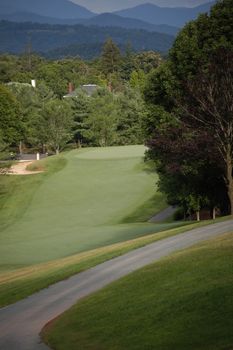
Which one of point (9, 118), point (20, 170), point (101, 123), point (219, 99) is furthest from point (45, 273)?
point (101, 123)

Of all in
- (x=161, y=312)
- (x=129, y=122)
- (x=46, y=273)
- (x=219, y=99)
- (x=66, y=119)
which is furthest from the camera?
(x=129, y=122)

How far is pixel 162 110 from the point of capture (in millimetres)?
43125

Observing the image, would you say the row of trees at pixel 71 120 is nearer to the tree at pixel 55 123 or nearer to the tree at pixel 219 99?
Answer: the tree at pixel 55 123

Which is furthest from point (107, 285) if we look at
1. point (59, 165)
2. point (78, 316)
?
point (59, 165)

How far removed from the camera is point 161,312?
13.4 meters

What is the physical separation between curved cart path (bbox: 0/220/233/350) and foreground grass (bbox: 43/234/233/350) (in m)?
0.67

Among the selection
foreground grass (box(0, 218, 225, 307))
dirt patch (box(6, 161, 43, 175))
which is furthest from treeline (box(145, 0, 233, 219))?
dirt patch (box(6, 161, 43, 175))

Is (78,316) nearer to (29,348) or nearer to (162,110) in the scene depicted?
(29,348)

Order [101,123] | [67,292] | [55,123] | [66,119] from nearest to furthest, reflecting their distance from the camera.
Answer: [67,292] < [55,123] < [66,119] < [101,123]

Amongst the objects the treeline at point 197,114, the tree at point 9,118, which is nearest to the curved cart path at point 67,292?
the treeline at point 197,114

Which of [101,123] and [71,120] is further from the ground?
[71,120]

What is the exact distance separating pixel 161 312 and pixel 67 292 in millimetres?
6585

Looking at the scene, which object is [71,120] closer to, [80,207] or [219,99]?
[80,207]

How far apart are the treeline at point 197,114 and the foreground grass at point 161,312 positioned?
14.4m
